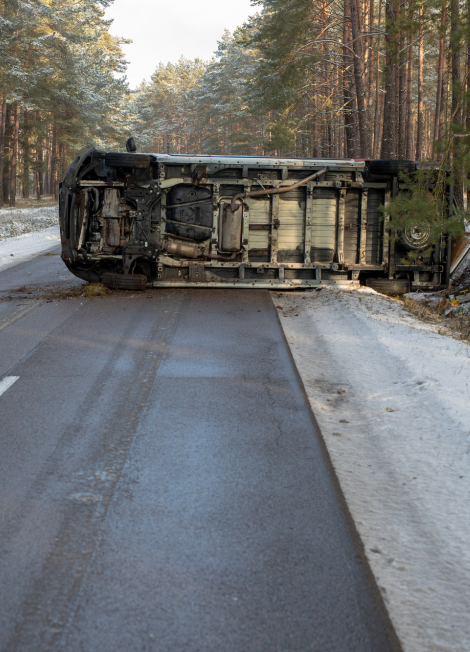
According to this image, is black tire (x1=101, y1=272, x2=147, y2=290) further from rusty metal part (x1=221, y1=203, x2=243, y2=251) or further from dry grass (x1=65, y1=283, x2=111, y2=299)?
rusty metal part (x1=221, y1=203, x2=243, y2=251)

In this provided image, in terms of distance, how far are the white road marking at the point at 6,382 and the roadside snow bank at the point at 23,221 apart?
1863 cm

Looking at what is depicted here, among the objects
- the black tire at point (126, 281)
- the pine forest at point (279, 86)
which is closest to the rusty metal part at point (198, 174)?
the black tire at point (126, 281)

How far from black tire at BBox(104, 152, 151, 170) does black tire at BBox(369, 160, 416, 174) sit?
428cm

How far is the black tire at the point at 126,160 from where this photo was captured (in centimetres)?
1108

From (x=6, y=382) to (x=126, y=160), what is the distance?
6.07 metres

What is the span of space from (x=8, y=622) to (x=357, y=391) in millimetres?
4094

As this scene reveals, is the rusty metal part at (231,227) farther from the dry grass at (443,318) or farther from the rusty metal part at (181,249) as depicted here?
the dry grass at (443,318)

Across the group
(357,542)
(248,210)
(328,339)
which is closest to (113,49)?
(248,210)

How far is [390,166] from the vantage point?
1162 cm

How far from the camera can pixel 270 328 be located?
8945mm

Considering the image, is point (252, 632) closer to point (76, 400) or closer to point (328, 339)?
point (76, 400)

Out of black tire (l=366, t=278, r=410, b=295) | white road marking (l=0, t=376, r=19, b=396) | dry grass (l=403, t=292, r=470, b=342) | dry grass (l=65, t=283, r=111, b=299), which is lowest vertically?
white road marking (l=0, t=376, r=19, b=396)

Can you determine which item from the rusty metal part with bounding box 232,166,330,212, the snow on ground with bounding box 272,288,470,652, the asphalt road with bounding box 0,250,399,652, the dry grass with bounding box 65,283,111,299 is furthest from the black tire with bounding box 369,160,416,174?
the asphalt road with bounding box 0,250,399,652

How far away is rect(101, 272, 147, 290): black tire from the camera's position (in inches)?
457
